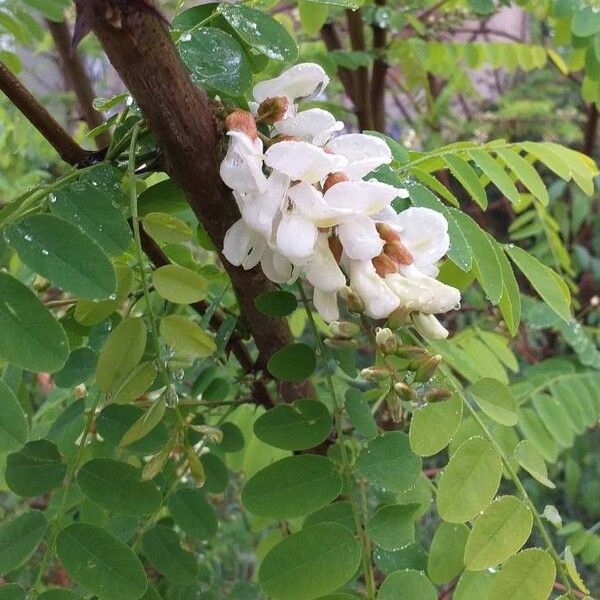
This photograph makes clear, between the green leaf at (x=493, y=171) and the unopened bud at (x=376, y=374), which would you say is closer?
the unopened bud at (x=376, y=374)

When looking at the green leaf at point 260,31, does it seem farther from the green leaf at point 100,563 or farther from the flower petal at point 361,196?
the green leaf at point 100,563

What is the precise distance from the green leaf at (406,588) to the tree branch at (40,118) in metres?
0.26

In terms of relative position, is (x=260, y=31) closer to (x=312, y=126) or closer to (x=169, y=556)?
(x=312, y=126)

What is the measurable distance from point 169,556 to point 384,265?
0.27m

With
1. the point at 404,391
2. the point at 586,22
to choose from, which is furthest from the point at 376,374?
the point at 586,22

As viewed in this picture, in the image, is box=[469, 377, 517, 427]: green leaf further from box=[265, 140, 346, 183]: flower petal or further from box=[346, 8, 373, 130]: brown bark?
box=[346, 8, 373, 130]: brown bark

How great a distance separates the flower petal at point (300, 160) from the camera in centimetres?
34

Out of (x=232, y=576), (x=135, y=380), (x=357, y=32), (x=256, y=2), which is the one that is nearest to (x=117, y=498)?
(x=135, y=380)

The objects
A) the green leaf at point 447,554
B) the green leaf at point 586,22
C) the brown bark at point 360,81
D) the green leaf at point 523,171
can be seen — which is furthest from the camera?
the brown bark at point 360,81

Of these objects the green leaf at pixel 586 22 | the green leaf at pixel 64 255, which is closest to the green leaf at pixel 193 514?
the green leaf at pixel 64 255

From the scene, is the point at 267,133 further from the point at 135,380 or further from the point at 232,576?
the point at 232,576

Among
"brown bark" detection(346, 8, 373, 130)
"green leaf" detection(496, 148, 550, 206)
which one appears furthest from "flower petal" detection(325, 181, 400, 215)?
"brown bark" detection(346, 8, 373, 130)

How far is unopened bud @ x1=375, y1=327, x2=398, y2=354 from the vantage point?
340 millimetres

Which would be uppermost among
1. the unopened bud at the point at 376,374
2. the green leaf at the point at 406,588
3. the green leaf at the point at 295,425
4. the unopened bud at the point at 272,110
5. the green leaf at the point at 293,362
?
the unopened bud at the point at 272,110
